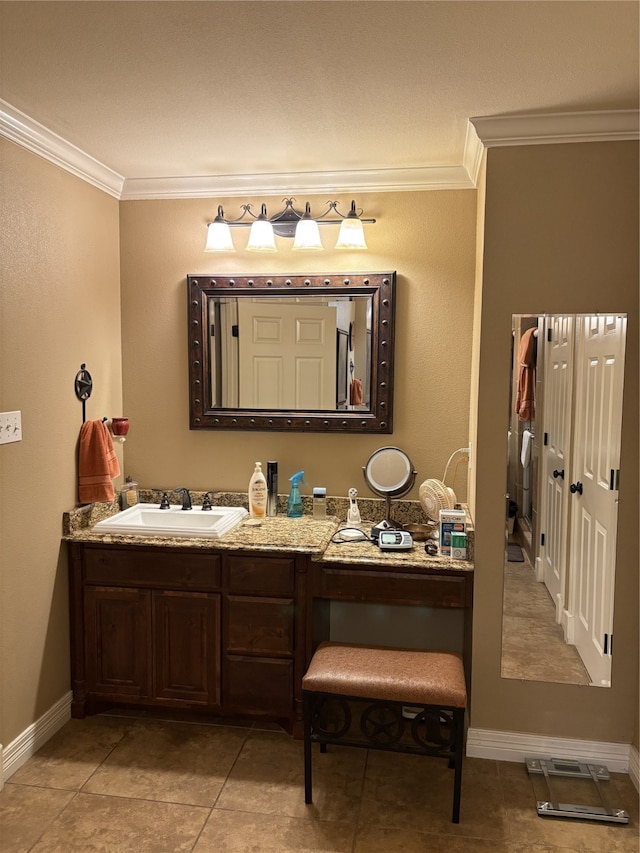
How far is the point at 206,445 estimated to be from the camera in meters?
3.30

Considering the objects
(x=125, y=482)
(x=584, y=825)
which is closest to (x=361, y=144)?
(x=125, y=482)

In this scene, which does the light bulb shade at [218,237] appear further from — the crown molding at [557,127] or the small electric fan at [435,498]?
the small electric fan at [435,498]

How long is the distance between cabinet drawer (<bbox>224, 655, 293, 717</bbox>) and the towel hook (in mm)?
1257

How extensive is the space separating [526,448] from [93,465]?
70.9 inches

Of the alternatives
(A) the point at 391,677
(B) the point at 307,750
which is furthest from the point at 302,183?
(B) the point at 307,750

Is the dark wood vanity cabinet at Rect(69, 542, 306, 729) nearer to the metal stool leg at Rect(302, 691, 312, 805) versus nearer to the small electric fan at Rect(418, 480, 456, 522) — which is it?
the metal stool leg at Rect(302, 691, 312, 805)

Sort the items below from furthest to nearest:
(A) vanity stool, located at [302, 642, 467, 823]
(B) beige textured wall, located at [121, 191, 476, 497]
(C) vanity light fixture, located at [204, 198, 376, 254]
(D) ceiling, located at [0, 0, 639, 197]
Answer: (B) beige textured wall, located at [121, 191, 476, 497] → (C) vanity light fixture, located at [204, 198, 376, 254] → (A) vanity stool, located at [302, 642, 467, 823] → (D) ceiling, located at [0, 0, 639, 197]

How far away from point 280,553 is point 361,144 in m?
1.65

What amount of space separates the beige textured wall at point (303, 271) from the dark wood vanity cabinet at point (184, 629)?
0.62 meters

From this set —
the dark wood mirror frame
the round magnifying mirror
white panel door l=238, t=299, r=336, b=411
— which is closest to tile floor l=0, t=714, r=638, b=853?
the round magnifying mirror

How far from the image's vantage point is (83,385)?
9.64 feet

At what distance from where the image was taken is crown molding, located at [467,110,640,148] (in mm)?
2338

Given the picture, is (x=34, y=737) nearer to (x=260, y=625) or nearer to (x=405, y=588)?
(x=260, y=625)

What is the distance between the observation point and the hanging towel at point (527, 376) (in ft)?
8.15
